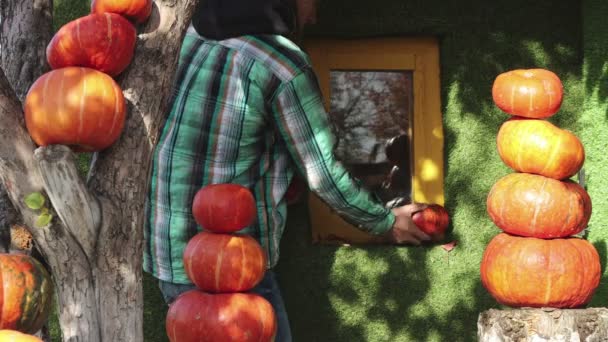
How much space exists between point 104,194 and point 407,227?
7.30 feet

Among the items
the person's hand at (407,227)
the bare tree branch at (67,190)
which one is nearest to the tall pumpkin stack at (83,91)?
the bare tree branch at (67,190)

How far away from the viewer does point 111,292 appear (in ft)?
7.97

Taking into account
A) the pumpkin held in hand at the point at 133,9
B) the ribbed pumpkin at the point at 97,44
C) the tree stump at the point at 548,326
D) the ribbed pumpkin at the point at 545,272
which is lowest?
the tree stump at the point at 548,326

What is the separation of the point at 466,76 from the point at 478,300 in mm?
1256

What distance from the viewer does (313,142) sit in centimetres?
359

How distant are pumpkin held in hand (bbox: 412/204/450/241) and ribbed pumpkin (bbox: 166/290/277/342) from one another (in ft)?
4.04

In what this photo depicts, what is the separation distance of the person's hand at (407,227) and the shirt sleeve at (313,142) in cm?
57

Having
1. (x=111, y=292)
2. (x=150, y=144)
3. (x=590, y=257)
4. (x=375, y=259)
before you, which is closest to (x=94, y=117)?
(x=150, y=144)

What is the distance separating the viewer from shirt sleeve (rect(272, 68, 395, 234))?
3.53 m

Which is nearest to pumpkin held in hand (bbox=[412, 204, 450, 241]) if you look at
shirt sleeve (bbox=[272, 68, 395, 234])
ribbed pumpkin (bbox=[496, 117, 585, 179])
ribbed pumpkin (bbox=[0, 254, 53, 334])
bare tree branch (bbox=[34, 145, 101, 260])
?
shirt sleeve (bbox=[272, 68, 395, 234])

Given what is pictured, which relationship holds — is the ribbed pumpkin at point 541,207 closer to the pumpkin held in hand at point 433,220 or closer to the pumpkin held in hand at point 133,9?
the pumpkin held in hand at point 433,220

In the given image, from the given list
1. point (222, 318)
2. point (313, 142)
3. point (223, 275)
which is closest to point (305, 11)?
point (313, 142)

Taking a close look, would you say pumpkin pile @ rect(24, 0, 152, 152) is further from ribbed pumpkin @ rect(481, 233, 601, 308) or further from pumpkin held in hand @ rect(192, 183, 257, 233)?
ribbed pumpkin @ rect(481, 233, 601, 308)

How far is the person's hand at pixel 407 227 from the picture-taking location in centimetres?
433
